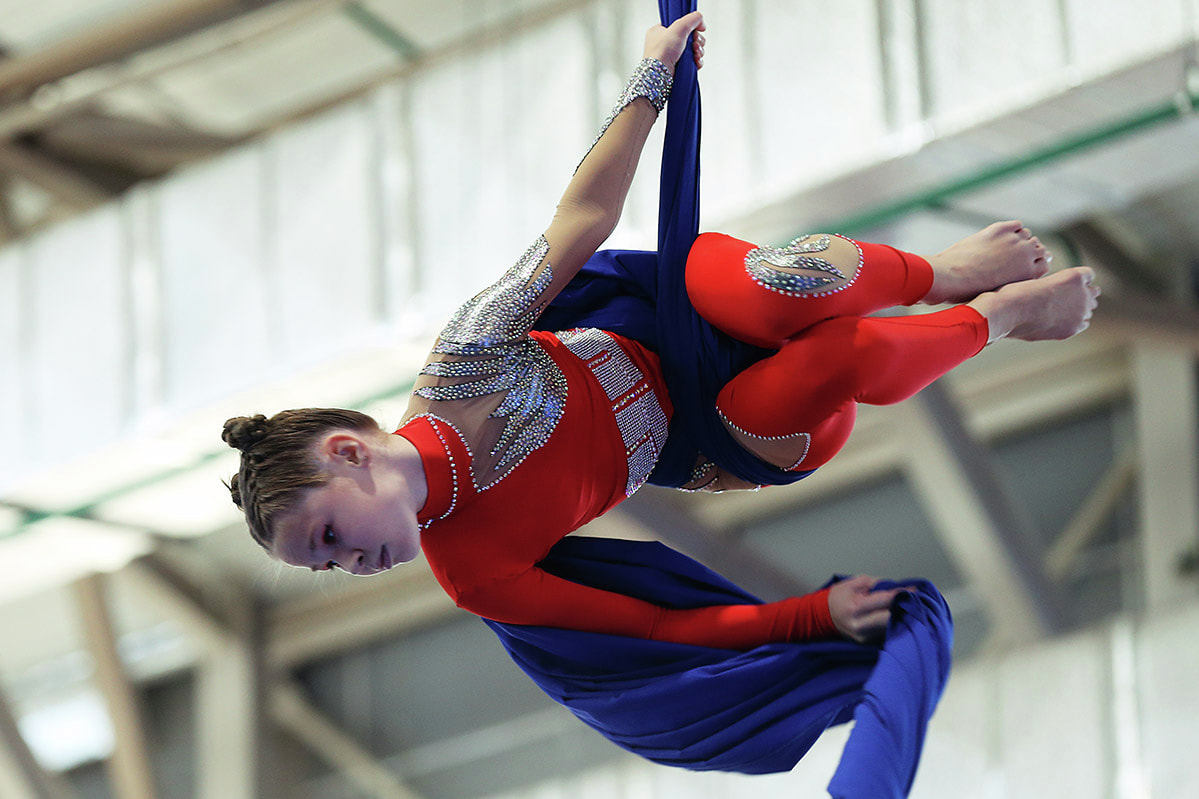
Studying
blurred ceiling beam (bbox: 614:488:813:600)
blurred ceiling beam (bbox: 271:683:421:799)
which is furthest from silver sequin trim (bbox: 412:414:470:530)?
blurred ceiling beam (bbox: 271:683:421:799)

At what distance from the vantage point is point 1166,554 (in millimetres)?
7352

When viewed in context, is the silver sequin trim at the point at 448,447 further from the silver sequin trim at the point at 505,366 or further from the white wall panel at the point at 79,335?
the white wall panel at the point at 79,335

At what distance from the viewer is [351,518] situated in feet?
6.84

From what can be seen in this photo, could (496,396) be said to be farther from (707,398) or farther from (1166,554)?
(1166,554)

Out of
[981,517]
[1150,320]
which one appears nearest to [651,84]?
[981,517]

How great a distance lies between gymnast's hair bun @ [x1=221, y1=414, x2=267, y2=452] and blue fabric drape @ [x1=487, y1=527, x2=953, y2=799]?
0.53 meters

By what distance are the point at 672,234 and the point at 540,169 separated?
8.84ft

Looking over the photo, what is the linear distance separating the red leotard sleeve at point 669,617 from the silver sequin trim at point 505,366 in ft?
0.83

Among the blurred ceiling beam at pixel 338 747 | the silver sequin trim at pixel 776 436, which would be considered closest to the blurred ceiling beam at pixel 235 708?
the blurred ceiling beam at pixel 338 747

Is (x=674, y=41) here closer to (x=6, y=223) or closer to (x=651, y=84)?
(x=651, y=84)

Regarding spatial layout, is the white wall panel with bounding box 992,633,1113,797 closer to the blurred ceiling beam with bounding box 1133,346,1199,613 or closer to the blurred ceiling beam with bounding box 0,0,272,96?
the blurred ceiling beam with bounding box 1133,346,1199,613

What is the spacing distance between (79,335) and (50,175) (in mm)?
1510

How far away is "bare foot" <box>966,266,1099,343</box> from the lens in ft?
7.82

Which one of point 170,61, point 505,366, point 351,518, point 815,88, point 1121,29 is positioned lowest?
point 351,518
